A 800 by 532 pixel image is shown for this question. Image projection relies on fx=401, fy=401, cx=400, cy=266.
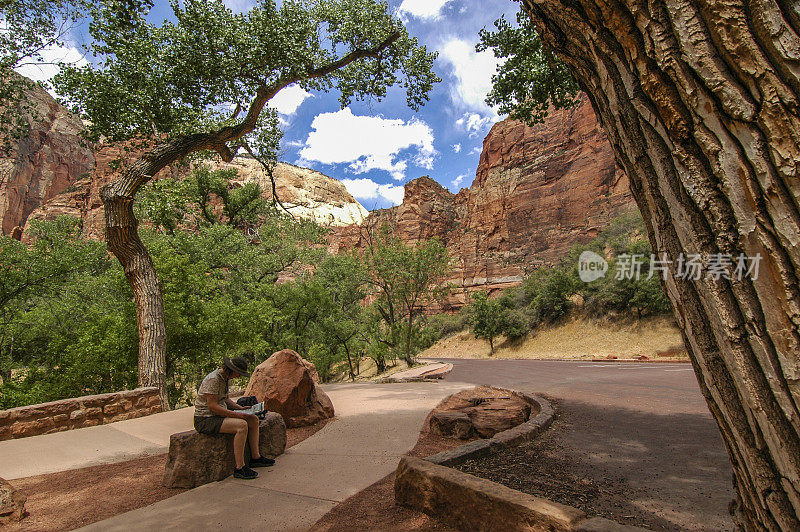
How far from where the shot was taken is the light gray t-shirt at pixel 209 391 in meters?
4.02

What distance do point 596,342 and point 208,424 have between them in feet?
82.8

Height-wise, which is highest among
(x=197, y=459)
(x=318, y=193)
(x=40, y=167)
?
(x=318, y=193)

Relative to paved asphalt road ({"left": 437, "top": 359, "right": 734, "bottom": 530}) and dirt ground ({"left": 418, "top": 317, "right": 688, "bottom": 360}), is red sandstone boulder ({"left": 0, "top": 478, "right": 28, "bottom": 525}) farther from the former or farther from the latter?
dirt ground ({"left": 418, "top": 317, "right": 688, "bottom": 360})

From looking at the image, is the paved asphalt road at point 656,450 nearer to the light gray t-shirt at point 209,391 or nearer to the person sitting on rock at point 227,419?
the person sitting on rock at point 227,419

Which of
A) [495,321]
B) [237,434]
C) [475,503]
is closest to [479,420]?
[475,503]

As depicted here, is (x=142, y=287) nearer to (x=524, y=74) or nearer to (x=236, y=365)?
(x=236, y=365)

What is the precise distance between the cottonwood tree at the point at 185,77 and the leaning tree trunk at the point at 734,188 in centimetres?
855

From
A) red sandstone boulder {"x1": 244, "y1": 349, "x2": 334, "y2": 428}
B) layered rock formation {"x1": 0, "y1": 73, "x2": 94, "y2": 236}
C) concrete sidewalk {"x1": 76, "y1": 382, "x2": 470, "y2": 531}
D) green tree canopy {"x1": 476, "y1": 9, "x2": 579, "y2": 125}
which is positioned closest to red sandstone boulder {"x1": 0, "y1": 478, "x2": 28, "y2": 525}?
concrete sidewalk {"x1": 76, "y1": 382, "x2": 470, "y2": 531}

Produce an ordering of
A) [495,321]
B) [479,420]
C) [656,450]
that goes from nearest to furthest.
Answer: [656,450], [479,420], [495,321]

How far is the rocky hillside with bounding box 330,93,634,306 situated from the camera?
4812cm

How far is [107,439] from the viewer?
5758 mm

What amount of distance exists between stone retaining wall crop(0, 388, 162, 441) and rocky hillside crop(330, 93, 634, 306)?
41721 millimetres

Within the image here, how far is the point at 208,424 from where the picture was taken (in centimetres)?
394

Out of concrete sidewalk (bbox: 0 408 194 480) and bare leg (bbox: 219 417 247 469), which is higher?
bare leg (bbox: 219 417 247 469)
